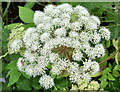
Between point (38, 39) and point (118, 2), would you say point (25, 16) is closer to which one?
point (38, 39)

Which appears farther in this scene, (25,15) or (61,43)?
(25,15)

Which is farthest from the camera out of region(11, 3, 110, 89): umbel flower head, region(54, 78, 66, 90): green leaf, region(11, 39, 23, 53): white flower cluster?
region(54, 78, 66, 90): green leaf

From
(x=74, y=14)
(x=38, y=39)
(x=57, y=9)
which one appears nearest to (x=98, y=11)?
(x=74, y=14)

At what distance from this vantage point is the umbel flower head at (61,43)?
1.70m

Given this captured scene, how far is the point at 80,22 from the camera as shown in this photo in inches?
68.5

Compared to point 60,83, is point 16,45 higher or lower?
higher

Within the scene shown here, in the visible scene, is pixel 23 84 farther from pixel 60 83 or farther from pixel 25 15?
pixel 25 15

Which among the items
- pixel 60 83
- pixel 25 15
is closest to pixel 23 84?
pixel 60 83

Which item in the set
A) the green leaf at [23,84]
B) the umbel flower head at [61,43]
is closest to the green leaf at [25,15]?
the umbel flower head at [61,43]

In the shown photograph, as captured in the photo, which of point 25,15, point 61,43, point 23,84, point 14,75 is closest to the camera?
point 61,43

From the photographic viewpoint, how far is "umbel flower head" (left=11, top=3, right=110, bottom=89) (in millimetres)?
1698

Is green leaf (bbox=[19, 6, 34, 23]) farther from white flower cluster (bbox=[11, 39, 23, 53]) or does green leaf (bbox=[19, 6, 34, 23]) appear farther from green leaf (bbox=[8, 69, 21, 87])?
green leaf (bbox=[8, 69, 21, 87])

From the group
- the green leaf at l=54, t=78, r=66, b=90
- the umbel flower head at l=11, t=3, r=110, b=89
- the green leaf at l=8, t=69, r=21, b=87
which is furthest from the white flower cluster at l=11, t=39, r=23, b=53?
the green leaf at l=54, t=78, r=66, b=90

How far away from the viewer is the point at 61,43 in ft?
5.55
